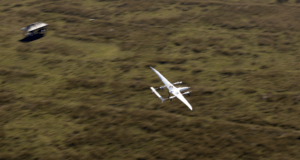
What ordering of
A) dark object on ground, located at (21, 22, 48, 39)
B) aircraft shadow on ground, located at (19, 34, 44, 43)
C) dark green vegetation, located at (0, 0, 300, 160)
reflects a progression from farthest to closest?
aircraft shadow on ground, located at (19, 34, 44, 43)
dark object on ground, located at (21, 22, 48, 39)
dark green vegetation, located at (0, 0, 300, 160)

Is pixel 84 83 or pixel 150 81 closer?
pixel 150 81

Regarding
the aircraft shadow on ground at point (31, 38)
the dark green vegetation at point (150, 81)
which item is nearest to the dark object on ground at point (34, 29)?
the aircraft shadow on ground at point (31, 38)

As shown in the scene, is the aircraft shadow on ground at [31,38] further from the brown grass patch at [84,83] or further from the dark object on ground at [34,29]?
the brown grass patch at [84,83]

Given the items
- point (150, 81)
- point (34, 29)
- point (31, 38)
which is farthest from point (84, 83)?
point (31, 38)

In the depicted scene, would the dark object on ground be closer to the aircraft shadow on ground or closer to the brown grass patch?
the aircraft shadow on ground

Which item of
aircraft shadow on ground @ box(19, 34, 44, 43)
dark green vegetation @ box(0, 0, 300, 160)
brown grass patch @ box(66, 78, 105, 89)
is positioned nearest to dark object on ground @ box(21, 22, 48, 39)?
aircraft shadow on ground @ box(19, 34, 44, 43)

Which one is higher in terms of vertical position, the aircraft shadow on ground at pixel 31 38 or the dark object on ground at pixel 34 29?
the dark object on ground at pixel 34 29

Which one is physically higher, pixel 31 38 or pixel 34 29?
pixel 34 29

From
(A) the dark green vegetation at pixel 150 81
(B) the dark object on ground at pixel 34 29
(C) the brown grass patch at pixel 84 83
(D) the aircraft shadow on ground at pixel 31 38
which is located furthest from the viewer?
(D) the aircraft shadow on ground at pixel 31 38

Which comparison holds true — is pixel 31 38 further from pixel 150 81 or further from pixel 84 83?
pixel 150 81

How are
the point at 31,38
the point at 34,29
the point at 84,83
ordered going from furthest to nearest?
the point at 31,38
the point at 34,29
the point at 84,83
